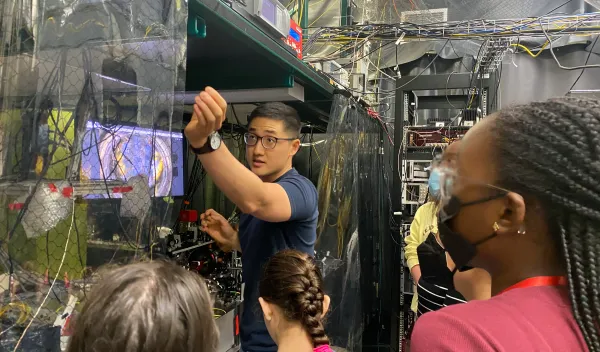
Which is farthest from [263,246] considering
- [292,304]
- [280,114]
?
[280,114]

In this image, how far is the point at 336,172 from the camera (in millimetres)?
2430

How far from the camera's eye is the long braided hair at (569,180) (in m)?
0.62

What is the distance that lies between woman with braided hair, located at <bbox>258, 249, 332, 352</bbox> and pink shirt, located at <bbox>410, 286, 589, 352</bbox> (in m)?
0.77

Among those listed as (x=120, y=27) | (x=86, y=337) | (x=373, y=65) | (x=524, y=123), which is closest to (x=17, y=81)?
(x=120, y=27)

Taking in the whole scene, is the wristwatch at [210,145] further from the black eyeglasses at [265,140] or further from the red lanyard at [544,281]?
the red lanyard at [544,281]

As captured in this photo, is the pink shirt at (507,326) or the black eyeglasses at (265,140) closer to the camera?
the pink shirt at (507,326)

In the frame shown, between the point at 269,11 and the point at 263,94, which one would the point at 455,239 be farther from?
the point at 263,94

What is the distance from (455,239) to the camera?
794 millimetres

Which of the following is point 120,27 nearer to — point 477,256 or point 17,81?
point 17,81

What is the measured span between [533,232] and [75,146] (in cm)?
88

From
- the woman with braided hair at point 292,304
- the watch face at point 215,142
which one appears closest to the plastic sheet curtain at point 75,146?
the watch face at point 215,142

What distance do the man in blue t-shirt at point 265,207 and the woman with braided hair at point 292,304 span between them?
0.12 meters

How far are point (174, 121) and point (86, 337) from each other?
61cm

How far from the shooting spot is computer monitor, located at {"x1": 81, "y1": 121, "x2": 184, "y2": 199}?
2.95ft
